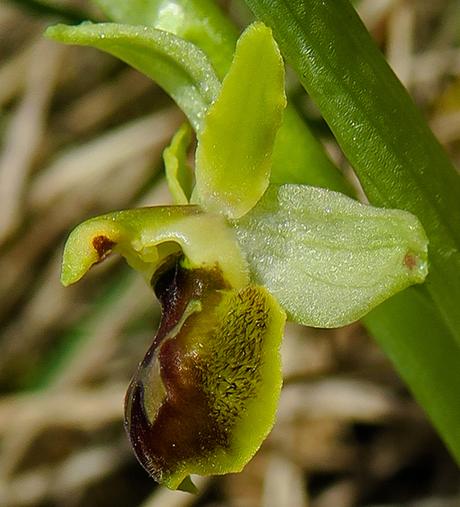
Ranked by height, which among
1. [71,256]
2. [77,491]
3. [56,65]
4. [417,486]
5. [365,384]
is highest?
[71,256]

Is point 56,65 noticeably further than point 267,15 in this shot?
Yes

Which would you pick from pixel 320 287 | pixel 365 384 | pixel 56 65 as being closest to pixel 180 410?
pixel 320 287

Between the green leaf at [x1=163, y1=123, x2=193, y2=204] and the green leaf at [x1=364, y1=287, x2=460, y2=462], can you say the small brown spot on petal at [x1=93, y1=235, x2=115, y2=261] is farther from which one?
the green leaf at [x1=364, y1=287, x2=460, y2=462]

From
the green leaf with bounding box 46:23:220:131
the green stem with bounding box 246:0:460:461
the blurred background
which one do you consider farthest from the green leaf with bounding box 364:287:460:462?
the blurred background

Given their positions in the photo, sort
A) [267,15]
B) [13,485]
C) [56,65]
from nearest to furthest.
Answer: [267,15] < [13,485] < [56,65]

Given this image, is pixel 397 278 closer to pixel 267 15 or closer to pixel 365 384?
pixel 267 15

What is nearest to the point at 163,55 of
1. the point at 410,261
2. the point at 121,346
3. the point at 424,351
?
the point at 410,261

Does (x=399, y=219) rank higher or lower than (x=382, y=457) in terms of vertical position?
higher

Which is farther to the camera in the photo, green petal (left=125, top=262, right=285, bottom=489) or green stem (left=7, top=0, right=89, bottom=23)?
green stem (left=7, top=0, right=89, bottom=23)

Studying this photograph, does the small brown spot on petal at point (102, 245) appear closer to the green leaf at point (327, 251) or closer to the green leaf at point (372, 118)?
the green leaf at point (327, 251)
